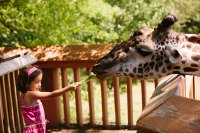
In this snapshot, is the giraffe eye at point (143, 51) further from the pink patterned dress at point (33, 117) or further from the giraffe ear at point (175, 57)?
the pink patterned dress at point (33, 117)

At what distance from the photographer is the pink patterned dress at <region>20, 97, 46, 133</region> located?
121 inches

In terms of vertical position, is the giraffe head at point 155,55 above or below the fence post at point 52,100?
above

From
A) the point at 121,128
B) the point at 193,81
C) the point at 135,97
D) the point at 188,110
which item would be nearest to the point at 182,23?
the point at 135,97

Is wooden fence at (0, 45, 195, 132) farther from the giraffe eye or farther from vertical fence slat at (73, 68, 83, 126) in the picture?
the giraffe eye

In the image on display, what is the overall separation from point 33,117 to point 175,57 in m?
1.30

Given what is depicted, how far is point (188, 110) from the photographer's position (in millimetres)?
1312

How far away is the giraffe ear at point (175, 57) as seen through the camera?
247 centimetres

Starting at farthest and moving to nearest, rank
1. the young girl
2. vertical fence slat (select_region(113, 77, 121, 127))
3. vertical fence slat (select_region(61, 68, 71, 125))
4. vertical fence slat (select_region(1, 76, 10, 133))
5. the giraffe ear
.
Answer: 1. vertical fence slat (select_region(61, 68, 71, 125))
2. vertical fence slat (select_region(113, 77, 121, 127))
3. vertical fence slat (select_region(1, 76, 10, 133))
4. the young girl
5. the giraffe ear

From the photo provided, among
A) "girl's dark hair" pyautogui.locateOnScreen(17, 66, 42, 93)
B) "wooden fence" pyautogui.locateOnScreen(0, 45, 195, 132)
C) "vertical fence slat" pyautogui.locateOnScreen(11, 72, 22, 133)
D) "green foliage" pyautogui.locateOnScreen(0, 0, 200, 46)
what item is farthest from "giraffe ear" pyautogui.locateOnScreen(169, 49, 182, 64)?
"green foliage" pyautogui.locateOnScreen(0, 0, 200, 46)

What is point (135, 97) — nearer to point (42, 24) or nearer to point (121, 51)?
point (42, 24)

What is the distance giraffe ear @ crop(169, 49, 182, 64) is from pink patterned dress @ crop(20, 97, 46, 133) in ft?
4.00

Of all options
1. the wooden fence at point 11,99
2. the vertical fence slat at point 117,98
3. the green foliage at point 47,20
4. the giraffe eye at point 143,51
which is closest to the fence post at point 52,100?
the wooden fence at point 11,99

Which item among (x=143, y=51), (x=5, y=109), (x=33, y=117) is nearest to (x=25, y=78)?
(x=33, y=117)

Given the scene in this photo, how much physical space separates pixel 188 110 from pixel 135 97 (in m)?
7.91
